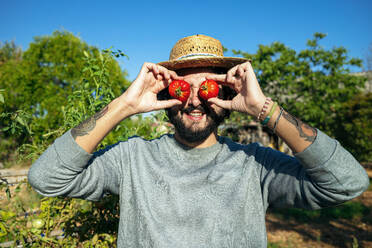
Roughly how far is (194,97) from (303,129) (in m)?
0.91

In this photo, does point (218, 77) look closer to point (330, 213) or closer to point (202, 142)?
point (202, 142)

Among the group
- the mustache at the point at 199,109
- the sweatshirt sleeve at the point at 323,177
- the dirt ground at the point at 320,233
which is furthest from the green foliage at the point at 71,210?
the dirt ground at the point at 320,233

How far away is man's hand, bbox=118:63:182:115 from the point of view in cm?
178

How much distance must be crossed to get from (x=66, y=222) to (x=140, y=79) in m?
1.34

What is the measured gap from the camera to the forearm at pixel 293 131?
143 centimetres

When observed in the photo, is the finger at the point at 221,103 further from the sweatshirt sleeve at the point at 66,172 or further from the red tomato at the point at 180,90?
the sweatshirt sleeve at the point at 66,172

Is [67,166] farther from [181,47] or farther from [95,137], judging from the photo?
[181,47]

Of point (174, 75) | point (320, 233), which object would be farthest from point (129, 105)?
point (320, 233)

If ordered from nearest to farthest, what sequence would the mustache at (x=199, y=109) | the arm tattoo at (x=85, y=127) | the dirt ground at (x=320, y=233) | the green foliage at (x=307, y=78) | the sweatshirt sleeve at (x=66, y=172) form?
the sweatshirt sleeve at (x=66, y=172), the arm tattoo at (x=85, y=127), the mustache at (x=199, y=109), the dirt ground at (x=320, y=233), the green foliage at (x=307, y=78)

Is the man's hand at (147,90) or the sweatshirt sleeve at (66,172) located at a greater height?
the man's hand at (147,90)

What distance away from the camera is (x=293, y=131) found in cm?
149

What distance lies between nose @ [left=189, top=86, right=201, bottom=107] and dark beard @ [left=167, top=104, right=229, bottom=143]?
0.04 meters

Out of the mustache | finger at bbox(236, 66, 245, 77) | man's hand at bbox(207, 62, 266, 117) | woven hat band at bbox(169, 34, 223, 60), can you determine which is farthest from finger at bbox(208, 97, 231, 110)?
woven hat band at bbox(169, 34, 223, 60)

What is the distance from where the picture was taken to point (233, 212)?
62.4 inches
